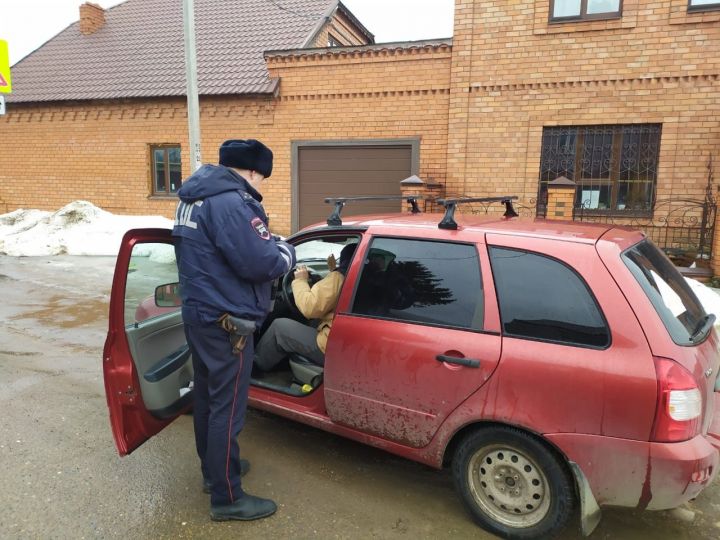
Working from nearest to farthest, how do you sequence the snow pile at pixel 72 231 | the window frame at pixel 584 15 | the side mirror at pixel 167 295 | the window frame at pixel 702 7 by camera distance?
the side mirror at pixel 167 295, the window frame at pixel 702 7, the window frame at pixel 584 15, the snow pile at pixel 72 231

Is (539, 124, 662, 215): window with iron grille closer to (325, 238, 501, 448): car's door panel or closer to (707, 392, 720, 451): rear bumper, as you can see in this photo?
(707, 392, 720, 451): rear bumper

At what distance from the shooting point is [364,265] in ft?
9.67

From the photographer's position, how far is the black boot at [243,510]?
8.64ft

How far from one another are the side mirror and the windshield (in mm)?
2523

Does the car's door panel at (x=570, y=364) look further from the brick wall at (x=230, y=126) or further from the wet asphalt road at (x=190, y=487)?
the brick wall at (x=230, y=126)

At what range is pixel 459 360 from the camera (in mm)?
2480

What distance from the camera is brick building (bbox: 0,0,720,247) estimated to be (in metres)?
8.63

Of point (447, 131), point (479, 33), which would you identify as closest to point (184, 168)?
point (447, 131)

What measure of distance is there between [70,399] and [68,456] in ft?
3.04

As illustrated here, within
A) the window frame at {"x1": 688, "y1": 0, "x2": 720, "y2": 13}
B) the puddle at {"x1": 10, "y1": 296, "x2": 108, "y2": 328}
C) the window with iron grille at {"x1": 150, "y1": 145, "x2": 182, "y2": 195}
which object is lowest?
the puddle at {"x1": 10, "y1": 296, "x2": 108, "y2": 328}

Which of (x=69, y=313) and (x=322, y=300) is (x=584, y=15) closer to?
(x=322, y=300)

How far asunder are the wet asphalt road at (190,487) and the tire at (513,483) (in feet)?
0.48

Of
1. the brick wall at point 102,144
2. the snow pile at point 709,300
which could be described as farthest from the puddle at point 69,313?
the snow pile at point 709,300

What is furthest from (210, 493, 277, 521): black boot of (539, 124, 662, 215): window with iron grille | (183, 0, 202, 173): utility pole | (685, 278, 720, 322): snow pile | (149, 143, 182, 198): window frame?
(149, 143, 182, 198): window frame
